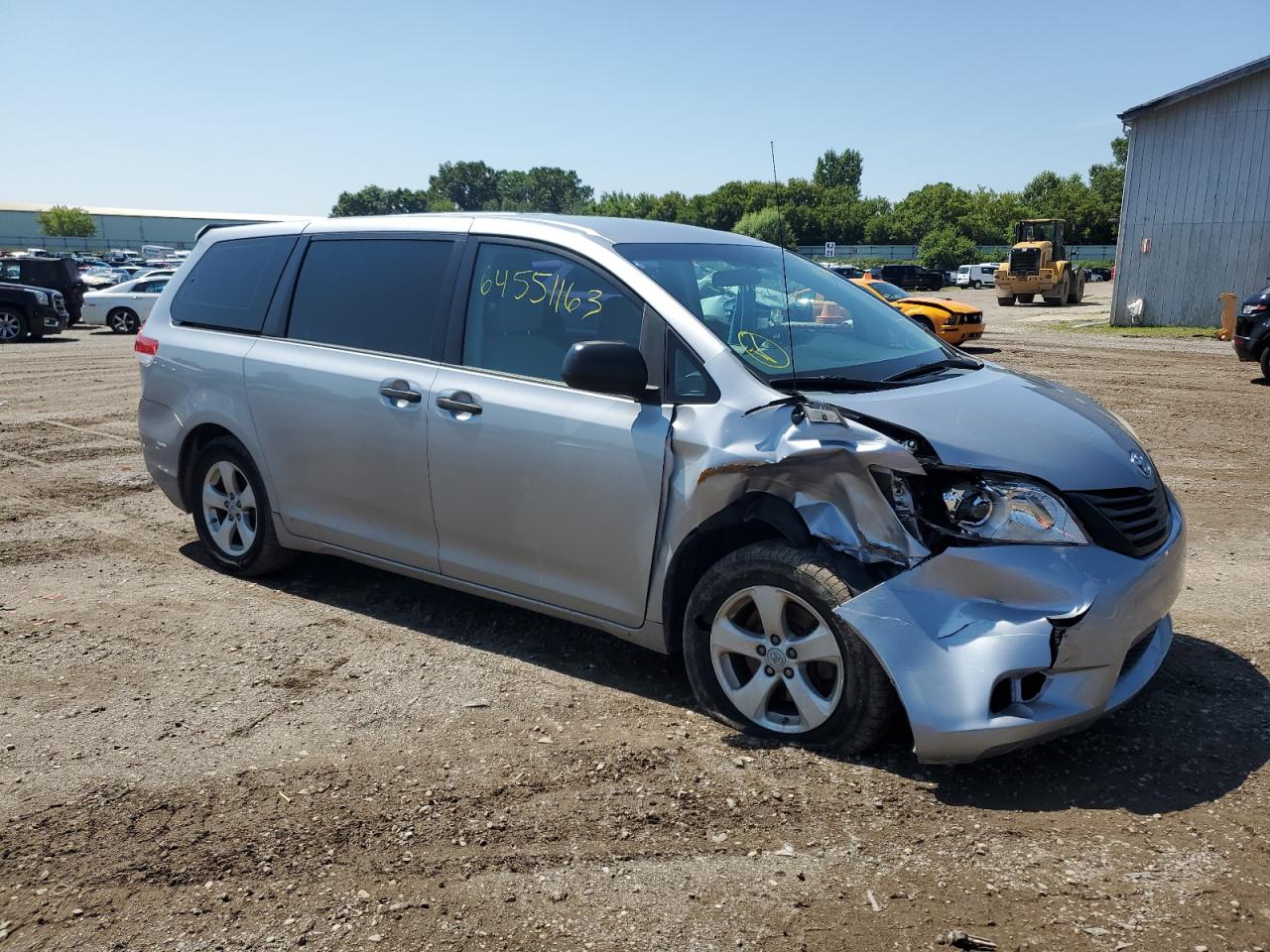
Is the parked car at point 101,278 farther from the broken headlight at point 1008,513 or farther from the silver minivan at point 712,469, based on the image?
the broken headlight at point 1008,513

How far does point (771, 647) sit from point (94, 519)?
5632mm

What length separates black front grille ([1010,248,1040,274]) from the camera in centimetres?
3809

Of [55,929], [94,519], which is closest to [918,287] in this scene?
[94,519]

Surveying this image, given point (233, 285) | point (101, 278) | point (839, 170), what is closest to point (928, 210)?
point (839, 170)

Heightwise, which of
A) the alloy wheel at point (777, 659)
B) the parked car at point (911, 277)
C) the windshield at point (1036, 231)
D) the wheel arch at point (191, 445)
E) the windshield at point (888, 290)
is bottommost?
the alloy wheel at point (777, 659)

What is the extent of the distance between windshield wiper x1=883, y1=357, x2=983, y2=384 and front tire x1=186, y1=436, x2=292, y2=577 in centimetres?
325

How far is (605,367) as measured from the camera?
12.6 ft

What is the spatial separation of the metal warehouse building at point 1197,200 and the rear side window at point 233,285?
2423 centimetres

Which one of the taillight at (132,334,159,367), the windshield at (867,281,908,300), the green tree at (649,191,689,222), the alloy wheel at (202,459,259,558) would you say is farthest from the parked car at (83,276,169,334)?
the green tree at (649,191,689,222)

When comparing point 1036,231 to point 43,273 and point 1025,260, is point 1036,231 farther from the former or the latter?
point 43,273

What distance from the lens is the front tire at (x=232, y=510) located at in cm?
554

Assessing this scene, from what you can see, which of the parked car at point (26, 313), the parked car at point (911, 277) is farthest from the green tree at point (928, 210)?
the parked car at point (26, 313)

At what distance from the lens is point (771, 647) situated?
3.66 metres

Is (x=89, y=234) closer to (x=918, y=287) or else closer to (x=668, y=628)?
(x=918, y=287)
